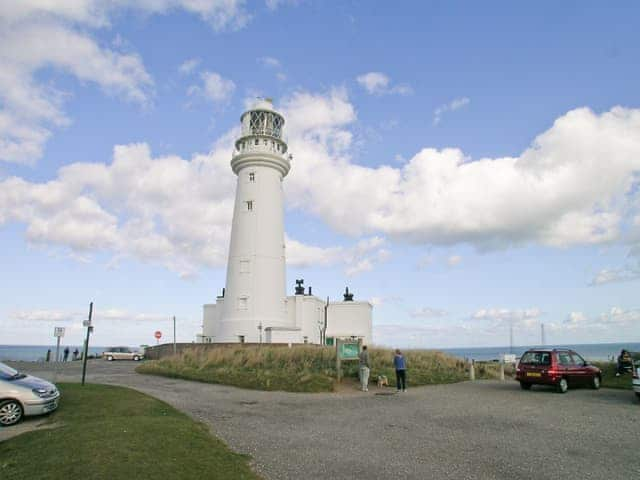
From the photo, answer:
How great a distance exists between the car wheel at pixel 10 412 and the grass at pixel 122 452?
2.51 ft

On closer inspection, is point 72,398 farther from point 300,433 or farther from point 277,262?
point 277,262

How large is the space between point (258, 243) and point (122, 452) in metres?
24.1

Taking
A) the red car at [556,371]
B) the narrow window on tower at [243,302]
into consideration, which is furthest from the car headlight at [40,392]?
the narrow window on tower at [243,302]

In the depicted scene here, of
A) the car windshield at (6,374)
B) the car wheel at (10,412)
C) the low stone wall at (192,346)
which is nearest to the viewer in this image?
the car wheel at (10,412)

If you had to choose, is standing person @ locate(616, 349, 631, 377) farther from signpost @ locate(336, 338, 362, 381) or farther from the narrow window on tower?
the narrow window on tower

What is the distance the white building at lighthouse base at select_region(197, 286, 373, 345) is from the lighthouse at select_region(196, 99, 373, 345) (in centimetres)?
7

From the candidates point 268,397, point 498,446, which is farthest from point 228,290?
point 498,446

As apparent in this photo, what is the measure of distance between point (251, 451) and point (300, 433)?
1.79 m

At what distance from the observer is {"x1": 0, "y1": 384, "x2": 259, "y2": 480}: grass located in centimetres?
655

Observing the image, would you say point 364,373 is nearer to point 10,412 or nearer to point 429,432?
A: point 429,432

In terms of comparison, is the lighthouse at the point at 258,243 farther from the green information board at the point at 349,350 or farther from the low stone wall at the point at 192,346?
the green information board at the point at 349,350

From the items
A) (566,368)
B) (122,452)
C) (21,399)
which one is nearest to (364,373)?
(566,368)

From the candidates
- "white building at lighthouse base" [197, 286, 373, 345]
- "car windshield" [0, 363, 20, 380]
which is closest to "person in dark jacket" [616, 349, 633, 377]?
"white building at lighthouse base" [197, 286, 373, 345]

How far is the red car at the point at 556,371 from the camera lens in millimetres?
16281
